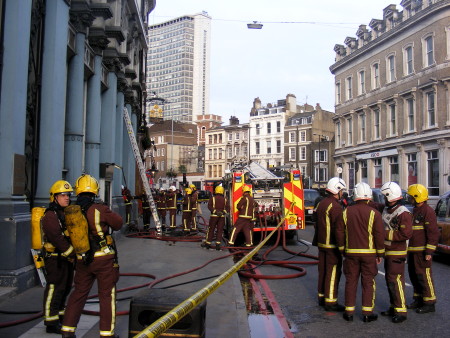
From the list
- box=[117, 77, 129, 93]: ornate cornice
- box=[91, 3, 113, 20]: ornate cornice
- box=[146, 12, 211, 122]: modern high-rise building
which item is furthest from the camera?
box=[146, 12, 211, 122]: modern high-rise building

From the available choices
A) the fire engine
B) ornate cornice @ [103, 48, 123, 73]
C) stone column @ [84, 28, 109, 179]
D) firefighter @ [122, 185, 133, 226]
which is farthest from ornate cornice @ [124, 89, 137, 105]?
the fire engine

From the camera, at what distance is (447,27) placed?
27.8 meters

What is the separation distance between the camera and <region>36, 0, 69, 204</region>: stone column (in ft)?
27.8

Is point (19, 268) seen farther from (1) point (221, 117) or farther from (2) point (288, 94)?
(1) point (221, 117)

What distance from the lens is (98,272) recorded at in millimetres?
4727

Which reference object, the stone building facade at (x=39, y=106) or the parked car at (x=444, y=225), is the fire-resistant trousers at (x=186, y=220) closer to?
the stone building facade at (x=39, y=106)

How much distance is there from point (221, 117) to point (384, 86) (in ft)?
205

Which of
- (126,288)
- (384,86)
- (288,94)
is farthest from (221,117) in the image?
(126,288)

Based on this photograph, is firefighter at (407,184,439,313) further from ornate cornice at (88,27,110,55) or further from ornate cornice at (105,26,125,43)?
ornate cornice at (105,26,125,43)

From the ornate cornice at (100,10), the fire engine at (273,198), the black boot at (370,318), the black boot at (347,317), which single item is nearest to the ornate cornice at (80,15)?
the ornate cornice at (100,10)

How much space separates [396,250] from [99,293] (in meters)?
3.86

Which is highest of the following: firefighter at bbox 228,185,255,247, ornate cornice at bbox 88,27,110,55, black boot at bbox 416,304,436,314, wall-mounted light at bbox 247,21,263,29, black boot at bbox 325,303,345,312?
wall-mounted light at bbox 247,21,263,29

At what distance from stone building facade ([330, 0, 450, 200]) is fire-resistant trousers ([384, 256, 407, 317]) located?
77.9ft

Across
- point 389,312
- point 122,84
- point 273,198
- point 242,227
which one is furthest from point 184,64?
point 389,312
